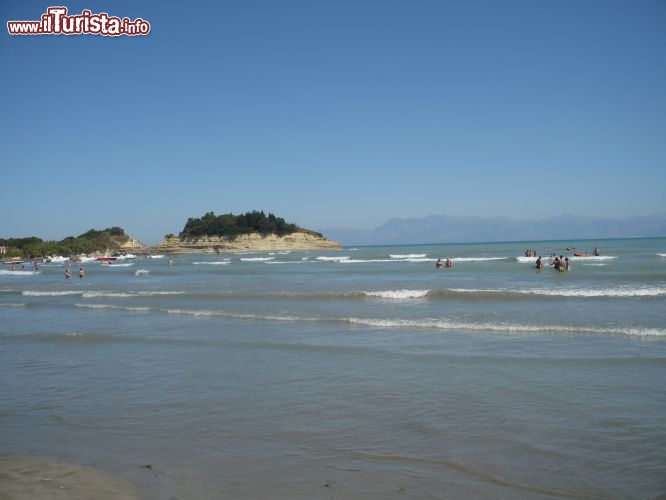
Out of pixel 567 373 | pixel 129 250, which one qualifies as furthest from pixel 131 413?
pixel 129 250

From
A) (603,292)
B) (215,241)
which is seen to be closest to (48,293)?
(603,292)

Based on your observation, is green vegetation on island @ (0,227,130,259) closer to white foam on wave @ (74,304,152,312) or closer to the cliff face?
the cliff face

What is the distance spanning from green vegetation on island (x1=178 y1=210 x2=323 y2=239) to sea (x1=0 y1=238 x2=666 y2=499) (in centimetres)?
10797

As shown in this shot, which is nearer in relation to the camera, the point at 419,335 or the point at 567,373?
the point at 567,373

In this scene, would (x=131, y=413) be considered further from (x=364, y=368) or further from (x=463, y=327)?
(x=463, y=327)

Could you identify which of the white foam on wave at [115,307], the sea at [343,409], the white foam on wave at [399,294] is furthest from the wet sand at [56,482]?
the white foam on wave at [399,294]

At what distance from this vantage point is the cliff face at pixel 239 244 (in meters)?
119

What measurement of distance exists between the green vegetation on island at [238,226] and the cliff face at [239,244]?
1396mm

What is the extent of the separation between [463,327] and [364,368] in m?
5.29

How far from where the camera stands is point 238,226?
411ft

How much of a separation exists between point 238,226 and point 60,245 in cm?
4079

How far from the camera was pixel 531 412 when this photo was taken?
277 inches

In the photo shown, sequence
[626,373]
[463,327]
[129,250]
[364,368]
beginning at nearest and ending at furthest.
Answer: [626,373]
[364,368]
[463,327]
[129,250]

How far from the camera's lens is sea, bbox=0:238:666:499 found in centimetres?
512
